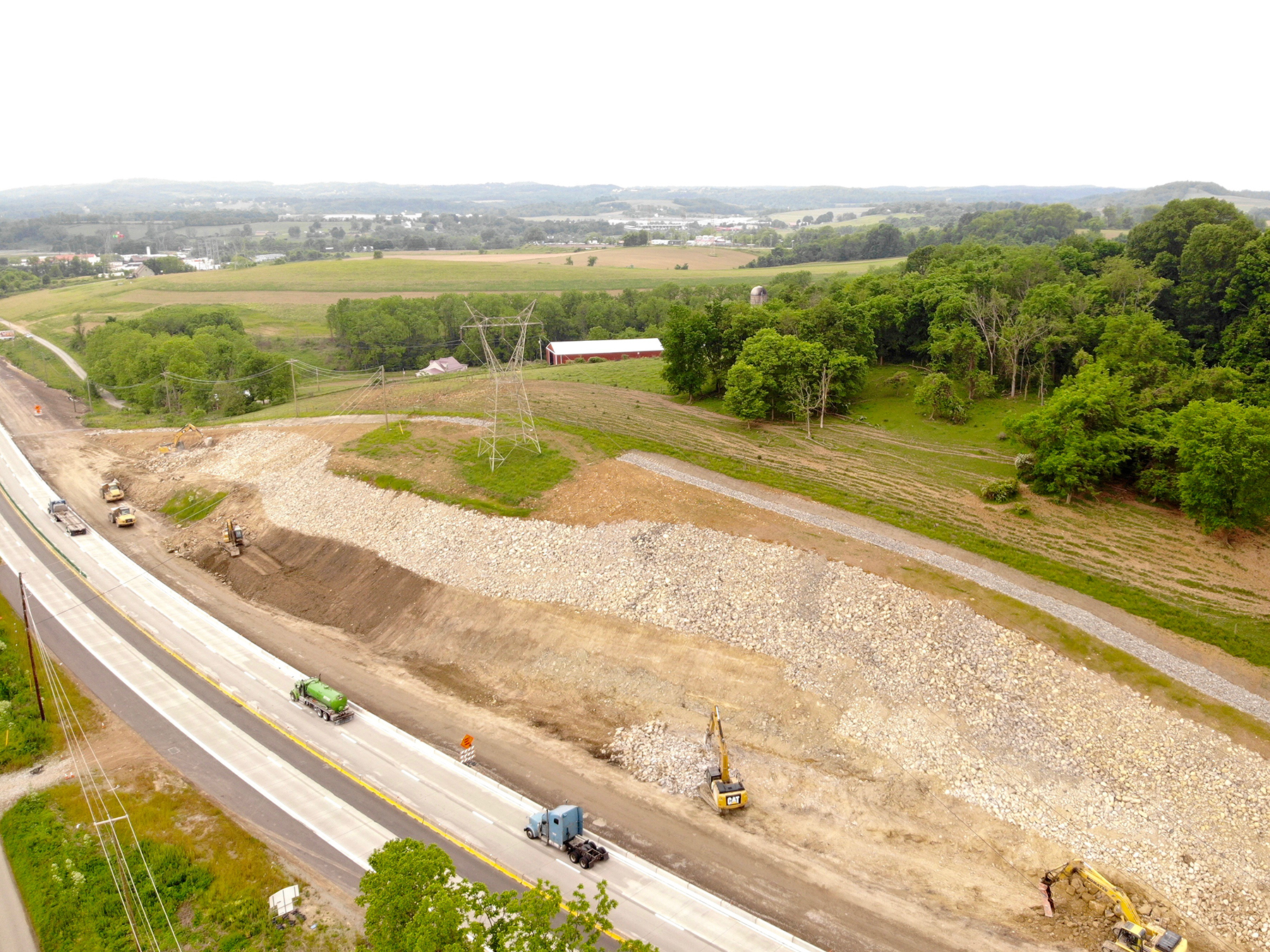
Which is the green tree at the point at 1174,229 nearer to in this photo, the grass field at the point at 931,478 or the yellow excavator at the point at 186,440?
the grass field at the point at 931,478

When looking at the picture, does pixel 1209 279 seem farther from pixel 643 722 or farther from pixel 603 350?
pixel 643 722

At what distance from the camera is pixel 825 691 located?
39.0 meters

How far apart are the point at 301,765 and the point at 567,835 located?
13.6m

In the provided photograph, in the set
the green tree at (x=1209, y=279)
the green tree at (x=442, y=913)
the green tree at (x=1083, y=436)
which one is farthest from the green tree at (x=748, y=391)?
the green tree at (x=442, y=913)

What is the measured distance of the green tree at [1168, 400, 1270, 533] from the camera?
4500cm

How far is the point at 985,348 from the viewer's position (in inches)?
2953

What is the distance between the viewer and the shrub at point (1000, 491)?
53719mm

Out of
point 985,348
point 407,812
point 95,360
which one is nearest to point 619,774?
point 407,812

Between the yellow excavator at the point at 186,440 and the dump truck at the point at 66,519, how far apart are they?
44.7 ft

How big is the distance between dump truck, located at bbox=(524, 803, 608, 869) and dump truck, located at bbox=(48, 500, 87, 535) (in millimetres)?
52420

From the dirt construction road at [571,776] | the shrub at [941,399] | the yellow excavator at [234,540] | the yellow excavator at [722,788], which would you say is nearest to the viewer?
the dirt construction road at [571,776]

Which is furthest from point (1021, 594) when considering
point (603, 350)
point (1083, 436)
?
point (603, 350)

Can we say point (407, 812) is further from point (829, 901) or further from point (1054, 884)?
point (1054, 884)

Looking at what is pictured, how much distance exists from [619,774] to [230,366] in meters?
89.1
